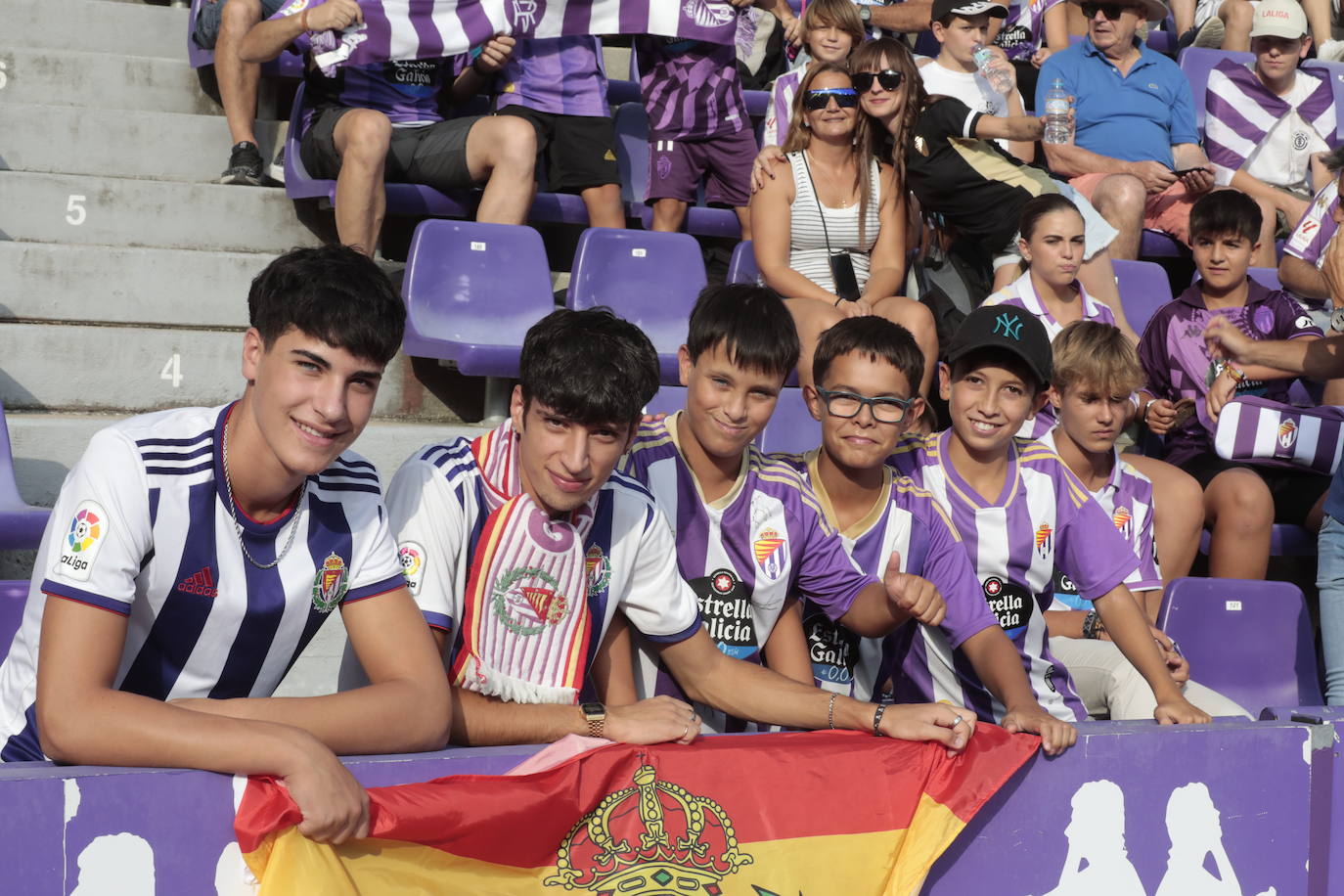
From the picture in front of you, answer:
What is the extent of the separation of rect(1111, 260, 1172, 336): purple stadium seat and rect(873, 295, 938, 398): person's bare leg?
4.68 feet

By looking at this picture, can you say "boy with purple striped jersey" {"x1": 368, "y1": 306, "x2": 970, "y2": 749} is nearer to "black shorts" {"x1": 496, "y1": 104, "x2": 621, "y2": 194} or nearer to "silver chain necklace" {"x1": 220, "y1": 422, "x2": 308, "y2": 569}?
"silver chain necklace" {"x1": 220, "y1": 422, "x2": 308, "y2": 569}

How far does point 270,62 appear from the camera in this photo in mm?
6141

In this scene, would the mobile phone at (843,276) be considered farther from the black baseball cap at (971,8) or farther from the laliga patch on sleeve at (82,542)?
the laliga patch on sleeve at (82,542)

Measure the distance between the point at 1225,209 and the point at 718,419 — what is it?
3.35m

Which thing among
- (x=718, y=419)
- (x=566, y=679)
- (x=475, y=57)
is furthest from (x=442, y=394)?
(x=566, y=679)

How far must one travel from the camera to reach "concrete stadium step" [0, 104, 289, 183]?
5637 mm

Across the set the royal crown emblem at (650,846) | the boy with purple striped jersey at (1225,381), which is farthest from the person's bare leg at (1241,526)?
the royal crown emblem at (650,846)

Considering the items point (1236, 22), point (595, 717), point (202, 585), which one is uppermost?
point (1236, 22)

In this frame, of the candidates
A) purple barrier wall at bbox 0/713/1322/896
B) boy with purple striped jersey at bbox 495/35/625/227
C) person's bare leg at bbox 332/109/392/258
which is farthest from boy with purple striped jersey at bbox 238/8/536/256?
purple barrier wall at bbox 0/713/1322/896

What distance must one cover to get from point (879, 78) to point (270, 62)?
2.84 m

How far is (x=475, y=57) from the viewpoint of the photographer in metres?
5.68

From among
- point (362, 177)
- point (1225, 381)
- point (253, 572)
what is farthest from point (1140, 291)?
point (253, 572)

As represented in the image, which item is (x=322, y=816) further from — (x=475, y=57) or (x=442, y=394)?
(x=475, y=57)

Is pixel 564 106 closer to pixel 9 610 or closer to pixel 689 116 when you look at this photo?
pixel 689 116
